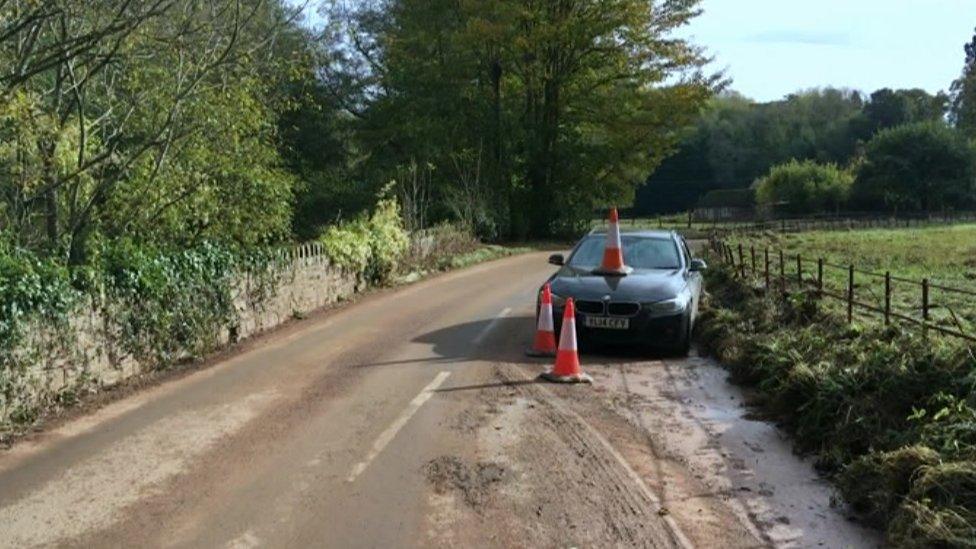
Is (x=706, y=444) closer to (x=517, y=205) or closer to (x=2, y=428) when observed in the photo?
(x=2, y=428)

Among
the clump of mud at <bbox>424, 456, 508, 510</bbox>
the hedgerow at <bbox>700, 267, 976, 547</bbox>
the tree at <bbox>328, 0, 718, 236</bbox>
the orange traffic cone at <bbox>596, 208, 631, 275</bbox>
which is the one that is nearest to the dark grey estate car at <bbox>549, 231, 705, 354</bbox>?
the orange traffic cone at <bbox>596, 208, 631, 275</bbox>

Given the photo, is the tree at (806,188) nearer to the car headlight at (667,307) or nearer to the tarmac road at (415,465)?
the car headlight at (667,307)

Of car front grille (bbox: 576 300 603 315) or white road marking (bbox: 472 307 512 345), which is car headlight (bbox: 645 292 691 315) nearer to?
car front grille (bbox: 576 300 603 315)

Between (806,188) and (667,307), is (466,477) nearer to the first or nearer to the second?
(667,307)

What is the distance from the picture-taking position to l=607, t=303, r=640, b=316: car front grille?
10.1 metres

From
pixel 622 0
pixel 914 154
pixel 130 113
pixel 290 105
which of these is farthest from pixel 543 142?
pixel 914 154

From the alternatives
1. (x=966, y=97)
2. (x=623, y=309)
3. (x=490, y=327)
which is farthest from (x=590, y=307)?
(x=966, y=97)

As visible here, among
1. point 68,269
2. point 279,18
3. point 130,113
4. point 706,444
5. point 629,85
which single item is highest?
point 629,85

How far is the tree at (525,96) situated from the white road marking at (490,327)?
22.2 m

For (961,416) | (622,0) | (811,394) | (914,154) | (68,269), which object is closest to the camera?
(961,416)

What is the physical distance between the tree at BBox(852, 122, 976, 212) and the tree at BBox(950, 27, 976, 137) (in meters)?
2.21

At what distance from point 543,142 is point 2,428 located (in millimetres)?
36365

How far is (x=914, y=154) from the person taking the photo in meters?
75.5

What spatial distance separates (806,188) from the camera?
80688 millimetres
